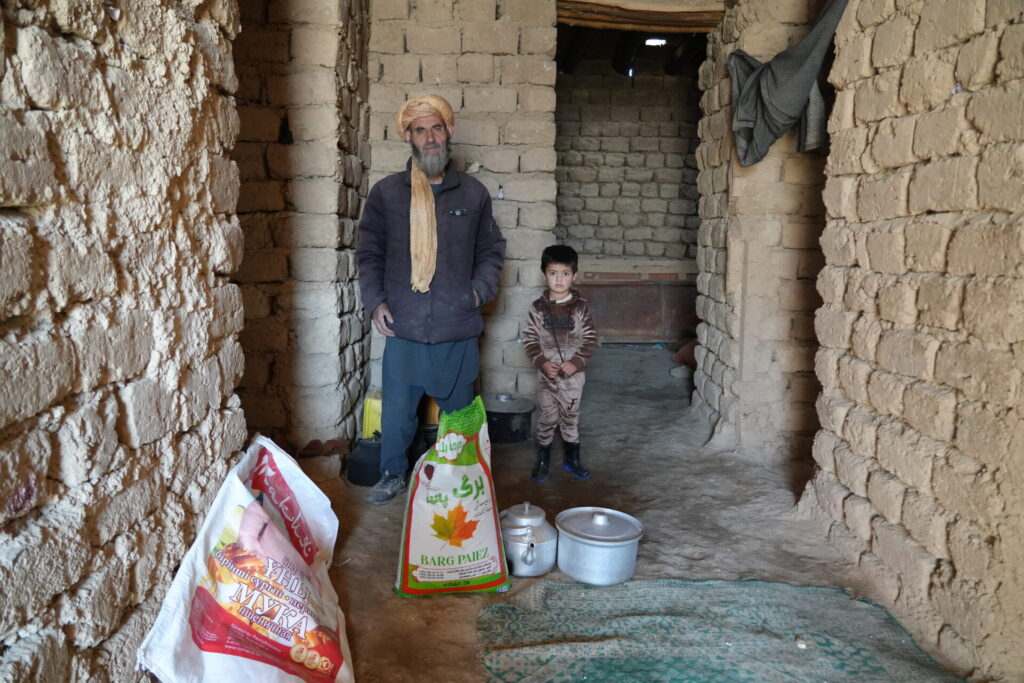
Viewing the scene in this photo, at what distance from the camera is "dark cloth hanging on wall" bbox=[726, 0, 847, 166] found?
348cm

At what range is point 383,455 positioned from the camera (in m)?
3.63

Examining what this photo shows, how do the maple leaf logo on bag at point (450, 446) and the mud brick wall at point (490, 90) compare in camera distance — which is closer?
the maple leaf logo on bag at point (450, 446)

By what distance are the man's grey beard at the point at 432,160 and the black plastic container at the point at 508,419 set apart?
1.64m

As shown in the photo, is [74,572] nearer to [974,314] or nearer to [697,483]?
[974,314]

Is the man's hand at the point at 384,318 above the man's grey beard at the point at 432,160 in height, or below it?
below

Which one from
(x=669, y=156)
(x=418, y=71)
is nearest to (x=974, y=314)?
(x=418, y=71)

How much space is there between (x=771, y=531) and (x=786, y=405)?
1294 millimetres

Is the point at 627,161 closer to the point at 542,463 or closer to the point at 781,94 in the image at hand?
the point at 781,94

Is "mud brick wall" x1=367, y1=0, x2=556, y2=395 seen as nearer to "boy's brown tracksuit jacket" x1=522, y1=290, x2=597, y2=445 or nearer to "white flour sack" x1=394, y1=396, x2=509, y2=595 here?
"boy's brown tracksuit jacket" x1=522, y1=290, x2=597, y2=445

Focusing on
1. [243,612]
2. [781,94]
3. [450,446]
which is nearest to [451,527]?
[450,446]

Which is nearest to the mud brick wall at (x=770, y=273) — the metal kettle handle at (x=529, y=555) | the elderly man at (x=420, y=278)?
the elderly man at (x=420, y=278)

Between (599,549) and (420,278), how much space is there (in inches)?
63.4

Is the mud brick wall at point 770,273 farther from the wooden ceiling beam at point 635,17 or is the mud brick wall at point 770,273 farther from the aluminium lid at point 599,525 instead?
the aluminium lid at point 599,525

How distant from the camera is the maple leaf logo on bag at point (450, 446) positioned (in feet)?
8.61
